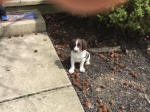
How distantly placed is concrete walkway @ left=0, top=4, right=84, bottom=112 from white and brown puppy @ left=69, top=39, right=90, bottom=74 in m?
0.32

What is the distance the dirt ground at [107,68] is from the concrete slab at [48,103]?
0.19 meters

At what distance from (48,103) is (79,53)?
1.12 m

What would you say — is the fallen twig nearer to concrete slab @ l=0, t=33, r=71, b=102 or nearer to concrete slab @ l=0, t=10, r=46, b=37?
concrete slab @ l=0, t=33, r=71, b=102

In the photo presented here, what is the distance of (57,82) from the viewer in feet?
12.9

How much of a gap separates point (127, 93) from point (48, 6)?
11.3ft

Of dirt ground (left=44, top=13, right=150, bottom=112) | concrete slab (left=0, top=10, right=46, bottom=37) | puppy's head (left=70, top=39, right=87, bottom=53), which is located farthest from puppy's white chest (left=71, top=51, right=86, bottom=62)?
concrete slab (left=0, top=10, right=46, bottom=37)

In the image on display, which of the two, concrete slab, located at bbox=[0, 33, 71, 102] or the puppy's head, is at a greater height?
the puppy's head

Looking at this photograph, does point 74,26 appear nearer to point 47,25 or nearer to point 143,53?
point 47,25

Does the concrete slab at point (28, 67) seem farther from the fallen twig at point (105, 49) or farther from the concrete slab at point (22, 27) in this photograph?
the fallen twig at point (105, 49)

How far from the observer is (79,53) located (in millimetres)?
3975

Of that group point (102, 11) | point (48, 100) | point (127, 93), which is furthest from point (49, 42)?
point (127, 93)

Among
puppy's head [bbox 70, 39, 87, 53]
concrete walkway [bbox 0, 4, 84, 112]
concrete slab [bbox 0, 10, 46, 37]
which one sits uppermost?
concrete slab [bbox 0, 10, 46, 37]

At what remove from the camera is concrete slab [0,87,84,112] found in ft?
11.2

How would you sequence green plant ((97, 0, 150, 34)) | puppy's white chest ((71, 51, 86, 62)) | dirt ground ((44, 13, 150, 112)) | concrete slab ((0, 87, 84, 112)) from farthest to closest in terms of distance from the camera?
green plant ((97, 0, 150, 34)), puppy's white chest ((71, 51, 86, 62)), dirt ground ((44, 13, 150, 112)), concrete slab ((0, 87, 84, 112))
